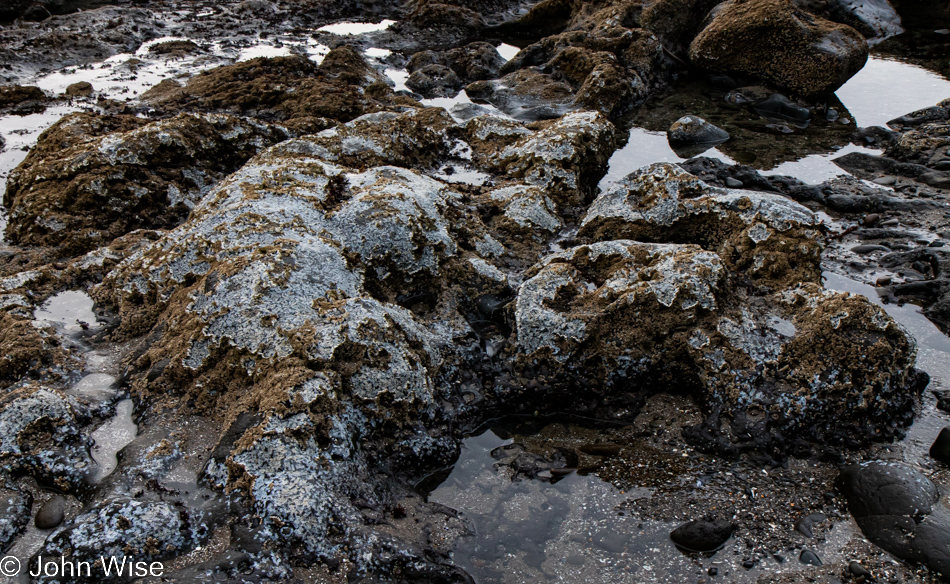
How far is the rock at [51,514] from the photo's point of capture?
13.2ft

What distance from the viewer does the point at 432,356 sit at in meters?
5.52

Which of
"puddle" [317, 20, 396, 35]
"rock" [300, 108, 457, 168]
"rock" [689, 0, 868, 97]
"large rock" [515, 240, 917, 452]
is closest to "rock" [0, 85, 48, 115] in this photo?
"rock" [300, 108, 457, 168]

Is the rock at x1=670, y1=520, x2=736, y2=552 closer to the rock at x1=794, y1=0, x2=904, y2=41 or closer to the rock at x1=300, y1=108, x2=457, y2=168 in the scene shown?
the rock at x1=300, y1=108, x2=457, y2=168

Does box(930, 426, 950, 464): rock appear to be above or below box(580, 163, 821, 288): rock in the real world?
below

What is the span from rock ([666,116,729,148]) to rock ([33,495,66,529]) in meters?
11.3

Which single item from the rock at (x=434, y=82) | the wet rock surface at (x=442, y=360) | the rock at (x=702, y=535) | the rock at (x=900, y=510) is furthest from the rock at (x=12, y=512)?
the rock at (x=434, y=82)

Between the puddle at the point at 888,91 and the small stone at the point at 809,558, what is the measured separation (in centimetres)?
1136

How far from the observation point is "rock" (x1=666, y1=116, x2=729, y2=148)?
465 inches

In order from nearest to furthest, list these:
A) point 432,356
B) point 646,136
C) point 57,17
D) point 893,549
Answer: point 893,549
point 432,356
point 646,136
point 57,17

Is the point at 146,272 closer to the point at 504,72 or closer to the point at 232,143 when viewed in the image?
the point at 232,143

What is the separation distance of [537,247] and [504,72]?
9.87m

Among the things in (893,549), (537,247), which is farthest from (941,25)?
(893,549)

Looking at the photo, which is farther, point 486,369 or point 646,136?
point 646,136
